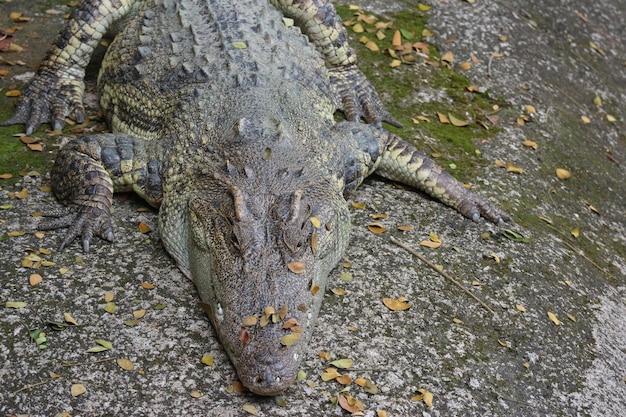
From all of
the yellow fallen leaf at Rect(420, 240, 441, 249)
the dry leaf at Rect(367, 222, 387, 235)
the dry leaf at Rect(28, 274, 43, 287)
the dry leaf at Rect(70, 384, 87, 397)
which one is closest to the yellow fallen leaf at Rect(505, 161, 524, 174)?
the yellow fallen leaf at Rect(420, 240, 441, 249)

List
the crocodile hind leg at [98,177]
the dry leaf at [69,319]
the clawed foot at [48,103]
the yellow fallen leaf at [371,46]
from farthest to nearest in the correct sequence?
the yellow fallen leaf at [371,46], the clawed foot at [48,103], the crocodile hind leg at [98,177], the dry leaf at [69,319]

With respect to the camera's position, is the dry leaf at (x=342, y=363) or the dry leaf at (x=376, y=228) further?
the dry leaf at (x=376, y=228)

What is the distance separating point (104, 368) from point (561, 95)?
5.29 meters

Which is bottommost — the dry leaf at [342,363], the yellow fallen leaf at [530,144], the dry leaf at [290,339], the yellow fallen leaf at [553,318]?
the yellow fallen leaf at [553,318]

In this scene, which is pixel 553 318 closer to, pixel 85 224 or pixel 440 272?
pixel 440 272

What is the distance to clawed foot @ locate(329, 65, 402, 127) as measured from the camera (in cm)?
617

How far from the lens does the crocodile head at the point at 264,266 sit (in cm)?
345

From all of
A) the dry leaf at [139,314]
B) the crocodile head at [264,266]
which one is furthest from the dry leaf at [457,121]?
the dry leaf at [139,314]

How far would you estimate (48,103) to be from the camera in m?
5.80

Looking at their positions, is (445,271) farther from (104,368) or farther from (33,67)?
(33,67)

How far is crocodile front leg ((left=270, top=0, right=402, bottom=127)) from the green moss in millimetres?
225

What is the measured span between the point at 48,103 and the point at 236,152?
219cm

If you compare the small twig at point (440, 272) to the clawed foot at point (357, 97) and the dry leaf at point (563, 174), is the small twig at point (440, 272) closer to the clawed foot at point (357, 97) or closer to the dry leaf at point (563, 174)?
the clawed foot at point (357, 97)

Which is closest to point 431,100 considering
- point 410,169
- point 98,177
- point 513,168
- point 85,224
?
point 513,168
